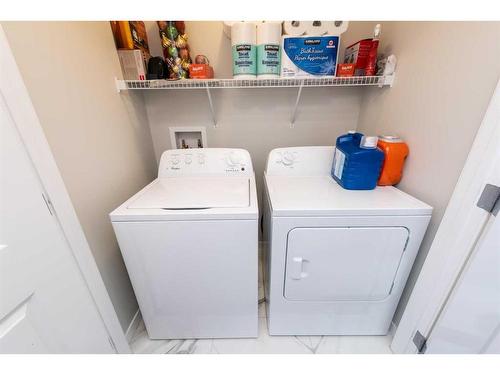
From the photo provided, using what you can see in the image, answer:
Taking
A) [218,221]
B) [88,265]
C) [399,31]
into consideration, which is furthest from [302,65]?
[88,265]

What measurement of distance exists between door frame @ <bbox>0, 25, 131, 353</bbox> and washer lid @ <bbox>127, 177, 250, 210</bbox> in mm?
292

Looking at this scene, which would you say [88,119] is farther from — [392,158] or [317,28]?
[392,158]

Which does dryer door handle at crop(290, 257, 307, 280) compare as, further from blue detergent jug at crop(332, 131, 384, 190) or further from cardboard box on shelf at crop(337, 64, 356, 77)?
cardboard box on shelf at crop(337, 64, 356, 77)

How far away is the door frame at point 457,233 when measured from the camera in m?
0.83

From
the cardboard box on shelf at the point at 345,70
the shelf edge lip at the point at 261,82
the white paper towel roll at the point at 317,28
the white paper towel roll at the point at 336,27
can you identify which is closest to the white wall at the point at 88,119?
the shelf edge lip at the point at 261,82

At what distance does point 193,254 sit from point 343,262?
935 mm

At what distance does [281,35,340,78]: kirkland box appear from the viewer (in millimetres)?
1416

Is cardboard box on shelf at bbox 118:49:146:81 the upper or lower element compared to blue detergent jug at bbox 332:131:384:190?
upper

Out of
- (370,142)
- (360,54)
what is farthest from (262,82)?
(370,142)

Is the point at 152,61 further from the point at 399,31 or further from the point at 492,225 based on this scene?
the point at 492,225

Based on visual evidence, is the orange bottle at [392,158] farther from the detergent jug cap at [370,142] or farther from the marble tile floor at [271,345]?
the marble tile floor at [271,345]

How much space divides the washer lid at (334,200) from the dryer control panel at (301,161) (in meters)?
0.16

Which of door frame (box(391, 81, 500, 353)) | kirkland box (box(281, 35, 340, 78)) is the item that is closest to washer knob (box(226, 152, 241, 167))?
kirkland box (box(281, 35, 340, 78))
